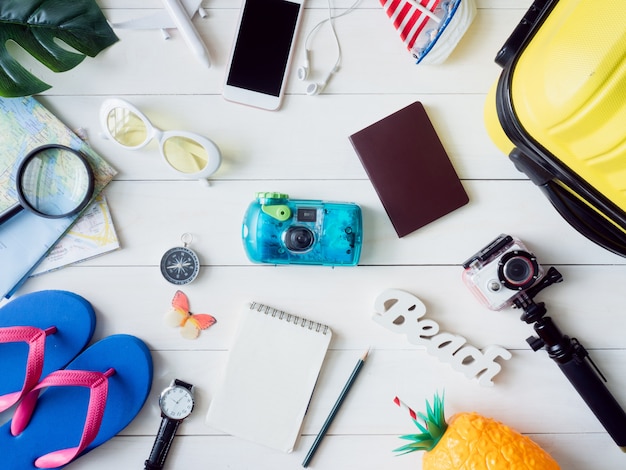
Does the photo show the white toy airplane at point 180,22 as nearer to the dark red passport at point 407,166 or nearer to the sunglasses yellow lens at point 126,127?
the sunglasses yellow lens at point 126,127

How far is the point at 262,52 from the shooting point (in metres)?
0.69

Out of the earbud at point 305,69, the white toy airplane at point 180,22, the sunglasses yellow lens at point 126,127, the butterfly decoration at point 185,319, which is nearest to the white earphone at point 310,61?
the earbud at point 305,69

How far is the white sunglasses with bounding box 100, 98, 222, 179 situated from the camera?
0.66 metres

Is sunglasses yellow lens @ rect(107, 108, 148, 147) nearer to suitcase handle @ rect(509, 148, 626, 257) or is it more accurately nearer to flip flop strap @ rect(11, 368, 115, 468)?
flip flop strap @ rect(11, 368, 115, 468)

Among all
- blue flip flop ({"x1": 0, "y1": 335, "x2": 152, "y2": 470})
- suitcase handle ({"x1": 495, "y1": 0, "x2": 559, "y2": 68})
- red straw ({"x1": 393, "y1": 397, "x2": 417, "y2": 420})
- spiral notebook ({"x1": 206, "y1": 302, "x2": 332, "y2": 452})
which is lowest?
blue flip flop ({"x1": 0, "y1": 335, "x2": 152, "y2": 470})

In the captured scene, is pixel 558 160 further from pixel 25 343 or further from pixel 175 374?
pixel 25 343

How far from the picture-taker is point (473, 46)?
0.70 meters

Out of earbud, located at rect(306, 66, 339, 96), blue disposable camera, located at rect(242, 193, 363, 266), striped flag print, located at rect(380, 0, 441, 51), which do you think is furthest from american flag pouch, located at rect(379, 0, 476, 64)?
blue disposable camera, located at rect(242, 193, 363, 266)

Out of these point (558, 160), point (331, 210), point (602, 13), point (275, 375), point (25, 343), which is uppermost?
point (602, 13)

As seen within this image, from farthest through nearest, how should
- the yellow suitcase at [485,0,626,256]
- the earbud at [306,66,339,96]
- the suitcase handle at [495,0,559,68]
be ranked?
the earbud at [306,66,339,96]
the suitcase handle at [495,0,559,68]
the yellow suitcase at [485,0,626,256]

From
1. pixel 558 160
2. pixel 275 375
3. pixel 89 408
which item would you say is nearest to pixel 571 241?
pixel 558 160

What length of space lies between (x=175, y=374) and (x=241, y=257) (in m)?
0.21

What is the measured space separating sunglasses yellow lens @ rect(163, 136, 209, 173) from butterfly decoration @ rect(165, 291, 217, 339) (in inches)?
7.4

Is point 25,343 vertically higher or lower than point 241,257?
lower
